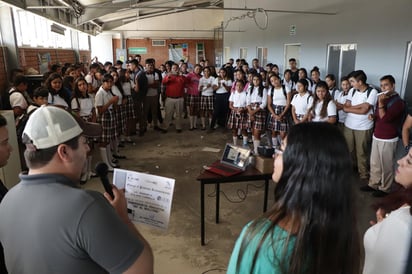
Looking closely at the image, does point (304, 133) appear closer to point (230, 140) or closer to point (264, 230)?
point (264, 230)

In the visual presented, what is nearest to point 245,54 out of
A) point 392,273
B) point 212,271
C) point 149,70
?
point 149,70

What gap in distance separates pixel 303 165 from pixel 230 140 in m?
5.57

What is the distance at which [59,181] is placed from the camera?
961 millimetres

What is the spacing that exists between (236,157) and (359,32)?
3.97m

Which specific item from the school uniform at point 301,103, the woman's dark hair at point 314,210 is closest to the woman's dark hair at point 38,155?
the woman's dark hair at point 314,210

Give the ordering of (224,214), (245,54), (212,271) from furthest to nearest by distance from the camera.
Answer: (245,54), (224,214), (212,271)

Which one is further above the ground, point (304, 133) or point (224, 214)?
point (304, 133)

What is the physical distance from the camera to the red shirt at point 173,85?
6840 mm

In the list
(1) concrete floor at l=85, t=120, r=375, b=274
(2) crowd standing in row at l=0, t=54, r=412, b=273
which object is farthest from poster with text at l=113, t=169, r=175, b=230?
(2) crowd standing in row at l=0, t=54, r=412, b=273

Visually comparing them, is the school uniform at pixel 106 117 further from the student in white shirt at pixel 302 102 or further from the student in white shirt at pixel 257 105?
the student in white shirt at pixel 302 102

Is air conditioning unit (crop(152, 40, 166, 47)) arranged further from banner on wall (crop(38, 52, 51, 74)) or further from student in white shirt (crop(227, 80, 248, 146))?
student in white shirt (crop(227, 80, 248, 146))

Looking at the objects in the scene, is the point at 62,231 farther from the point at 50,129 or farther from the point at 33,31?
the point at 33,31

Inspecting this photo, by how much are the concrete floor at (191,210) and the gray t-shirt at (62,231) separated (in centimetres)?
87

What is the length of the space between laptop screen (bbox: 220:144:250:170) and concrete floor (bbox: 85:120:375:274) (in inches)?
29.9
